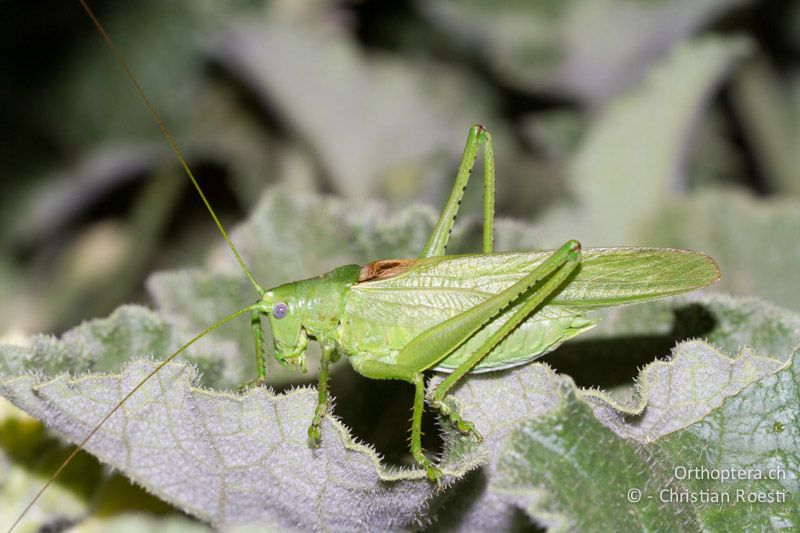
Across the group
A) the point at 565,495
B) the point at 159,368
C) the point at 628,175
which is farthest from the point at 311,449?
the point at 628,175

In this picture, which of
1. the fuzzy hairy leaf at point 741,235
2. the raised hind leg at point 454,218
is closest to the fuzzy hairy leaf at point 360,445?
the raised hind leg at point 454,218

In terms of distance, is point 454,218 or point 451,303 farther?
point 454,218

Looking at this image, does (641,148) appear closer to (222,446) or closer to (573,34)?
(573,34)

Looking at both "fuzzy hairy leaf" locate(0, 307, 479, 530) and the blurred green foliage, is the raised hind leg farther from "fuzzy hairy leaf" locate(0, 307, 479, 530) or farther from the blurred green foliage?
"fuzzy hairy leaf" locate(0, 307, 479, 530)

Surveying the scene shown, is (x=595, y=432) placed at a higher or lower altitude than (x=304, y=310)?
higher

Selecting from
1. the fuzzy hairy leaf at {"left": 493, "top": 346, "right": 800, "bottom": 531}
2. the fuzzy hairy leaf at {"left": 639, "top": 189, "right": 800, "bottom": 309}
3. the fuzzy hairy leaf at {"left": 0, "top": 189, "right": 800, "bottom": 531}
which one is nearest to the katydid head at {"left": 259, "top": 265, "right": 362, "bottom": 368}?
the fuzzy hairy leaf at {"left": 0, "top": 189, "right": 800, "bottom": 531}

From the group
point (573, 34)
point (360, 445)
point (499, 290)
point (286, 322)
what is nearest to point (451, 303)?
point (499, 290)

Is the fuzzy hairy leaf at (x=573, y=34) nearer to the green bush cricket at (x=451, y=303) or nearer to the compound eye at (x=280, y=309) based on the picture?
the green bush cricket at (x=451, y=303)
